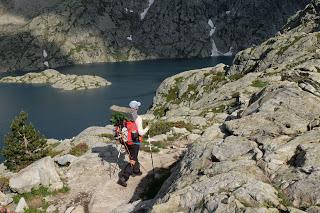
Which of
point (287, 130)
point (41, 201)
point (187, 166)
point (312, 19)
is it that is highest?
point (312, 19)

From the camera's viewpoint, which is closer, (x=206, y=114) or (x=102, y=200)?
(x=102, y=200)

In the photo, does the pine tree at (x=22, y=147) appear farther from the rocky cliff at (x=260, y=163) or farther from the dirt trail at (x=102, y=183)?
the rocky cliff at (x=260, y=163)

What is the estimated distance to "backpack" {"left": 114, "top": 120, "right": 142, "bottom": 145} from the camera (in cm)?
2088

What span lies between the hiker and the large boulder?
4.70 m

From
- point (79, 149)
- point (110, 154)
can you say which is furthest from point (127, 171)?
point (79, 149)

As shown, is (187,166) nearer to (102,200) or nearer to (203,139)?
(203,139)

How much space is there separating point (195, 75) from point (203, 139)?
61406 millimetres

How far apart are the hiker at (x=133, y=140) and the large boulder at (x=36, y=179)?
470 centimetres

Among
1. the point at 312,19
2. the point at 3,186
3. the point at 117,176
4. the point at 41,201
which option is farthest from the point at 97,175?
the point at 312,19

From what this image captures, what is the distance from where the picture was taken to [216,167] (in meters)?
15.3

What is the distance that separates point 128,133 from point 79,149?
10808 mm

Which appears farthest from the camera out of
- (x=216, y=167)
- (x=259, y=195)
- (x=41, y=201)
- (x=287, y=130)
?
(x=41, y=201)

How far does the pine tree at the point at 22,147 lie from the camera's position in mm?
33219

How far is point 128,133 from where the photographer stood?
827 inches
